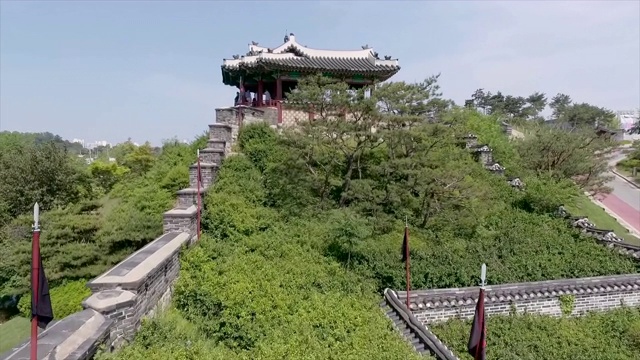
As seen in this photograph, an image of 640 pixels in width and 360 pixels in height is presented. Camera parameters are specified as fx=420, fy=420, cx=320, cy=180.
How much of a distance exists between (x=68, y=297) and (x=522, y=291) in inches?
420

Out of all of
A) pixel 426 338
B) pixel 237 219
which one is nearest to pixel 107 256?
pixel 237 219

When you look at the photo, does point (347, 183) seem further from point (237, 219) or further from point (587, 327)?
point (587, 327)

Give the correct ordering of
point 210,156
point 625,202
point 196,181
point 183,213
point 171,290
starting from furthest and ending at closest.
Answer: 1. point 625,202
2. point 210,156
3. point 196,181
4. point 183,213
5. point 171,290

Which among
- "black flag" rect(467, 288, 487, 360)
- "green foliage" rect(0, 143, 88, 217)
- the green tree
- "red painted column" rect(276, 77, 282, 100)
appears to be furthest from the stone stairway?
the green tree

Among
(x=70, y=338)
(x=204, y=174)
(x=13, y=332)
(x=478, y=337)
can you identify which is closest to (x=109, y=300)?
(x=70, y=338)

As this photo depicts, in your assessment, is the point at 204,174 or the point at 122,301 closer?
the point at 122,301

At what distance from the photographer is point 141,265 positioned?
625cm

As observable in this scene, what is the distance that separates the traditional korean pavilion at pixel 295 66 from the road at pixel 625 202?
1288cm

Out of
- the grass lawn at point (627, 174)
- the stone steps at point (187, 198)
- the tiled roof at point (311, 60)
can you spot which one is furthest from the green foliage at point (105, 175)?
the grass lawn at point (627, 174)

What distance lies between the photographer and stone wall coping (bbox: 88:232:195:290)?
5.46 meters

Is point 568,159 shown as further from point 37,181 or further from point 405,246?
point 37,181

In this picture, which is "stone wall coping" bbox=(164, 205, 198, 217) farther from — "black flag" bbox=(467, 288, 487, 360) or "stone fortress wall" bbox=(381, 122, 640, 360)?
"black flag" bbox=(467, 288, 487, 360)

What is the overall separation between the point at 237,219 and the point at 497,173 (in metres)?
10.7

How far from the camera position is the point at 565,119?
132 feet
